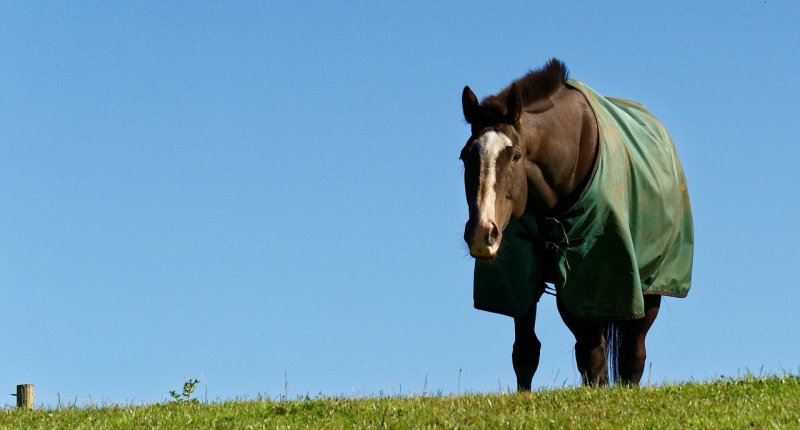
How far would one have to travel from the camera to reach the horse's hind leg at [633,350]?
1452 cm

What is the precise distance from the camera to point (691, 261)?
49.4 feet

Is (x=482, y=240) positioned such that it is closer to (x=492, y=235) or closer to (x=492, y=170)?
(x=492, y=235)

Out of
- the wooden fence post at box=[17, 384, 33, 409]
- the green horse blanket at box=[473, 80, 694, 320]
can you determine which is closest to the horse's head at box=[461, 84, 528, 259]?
the green horse blanket at box=[473, 80, 694, 320]

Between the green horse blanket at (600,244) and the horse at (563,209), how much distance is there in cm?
1

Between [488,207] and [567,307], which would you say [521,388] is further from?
[488,207]

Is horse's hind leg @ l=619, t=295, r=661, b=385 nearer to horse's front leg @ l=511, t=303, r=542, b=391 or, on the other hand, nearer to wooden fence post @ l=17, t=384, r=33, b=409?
horse's front leg @ l=511, t=303, r=542, b=391

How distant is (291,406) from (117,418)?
1660 mm

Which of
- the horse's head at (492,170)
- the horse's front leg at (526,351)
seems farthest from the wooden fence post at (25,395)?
the horse's head at (492,170)

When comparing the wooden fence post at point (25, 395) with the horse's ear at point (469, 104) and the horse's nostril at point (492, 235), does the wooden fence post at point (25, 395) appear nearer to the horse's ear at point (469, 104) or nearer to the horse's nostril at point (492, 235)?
the horse's ear at point (469, 104)

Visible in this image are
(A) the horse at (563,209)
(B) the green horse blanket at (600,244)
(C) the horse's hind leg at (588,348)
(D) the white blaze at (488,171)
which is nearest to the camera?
(D) the white blaze at (488,171)

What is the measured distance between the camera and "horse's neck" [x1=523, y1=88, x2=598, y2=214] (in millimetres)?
12570

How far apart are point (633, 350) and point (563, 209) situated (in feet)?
7.98

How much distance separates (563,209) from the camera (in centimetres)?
1292

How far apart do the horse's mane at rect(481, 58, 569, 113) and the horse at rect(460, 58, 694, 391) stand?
1 cm
